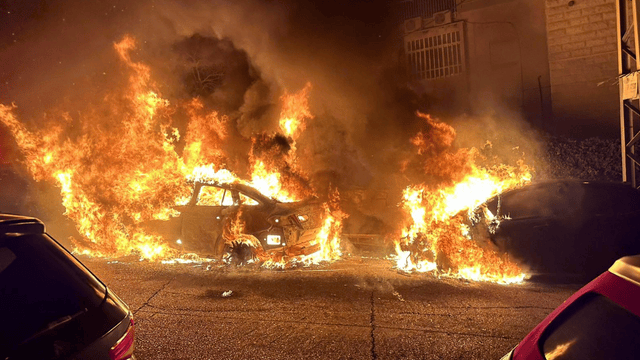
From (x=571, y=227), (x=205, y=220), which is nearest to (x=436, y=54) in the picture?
(x=571, y=227)

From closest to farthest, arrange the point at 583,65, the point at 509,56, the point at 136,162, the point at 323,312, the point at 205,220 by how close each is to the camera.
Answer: the point at 323,312
the point at 205,220
the point at 136,162
the point at 583,65
the point at 509,56

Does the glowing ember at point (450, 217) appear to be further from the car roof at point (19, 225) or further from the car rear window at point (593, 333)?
the car roof at point (19, 225)

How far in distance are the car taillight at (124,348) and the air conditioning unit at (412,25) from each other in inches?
696

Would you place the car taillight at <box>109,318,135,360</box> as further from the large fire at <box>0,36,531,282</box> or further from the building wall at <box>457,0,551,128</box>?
the building wall at <box>457,0,551,128</box>

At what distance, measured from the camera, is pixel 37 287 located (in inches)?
79.3

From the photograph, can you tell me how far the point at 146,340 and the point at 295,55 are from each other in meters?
10.0

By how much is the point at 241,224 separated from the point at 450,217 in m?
3.90

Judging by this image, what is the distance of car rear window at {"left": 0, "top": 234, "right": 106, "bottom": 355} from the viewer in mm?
1806

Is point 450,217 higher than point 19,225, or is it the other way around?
point 19,225

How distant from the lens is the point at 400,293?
21.9 ft

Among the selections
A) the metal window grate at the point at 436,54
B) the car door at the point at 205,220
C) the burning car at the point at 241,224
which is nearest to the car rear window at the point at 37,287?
the burning car at the point at 241,224

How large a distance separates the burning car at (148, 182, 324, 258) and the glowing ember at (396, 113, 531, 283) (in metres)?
1.96

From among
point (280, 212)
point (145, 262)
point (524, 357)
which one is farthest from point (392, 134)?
point (524, 357)

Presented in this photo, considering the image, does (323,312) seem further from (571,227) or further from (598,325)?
(598,325)
